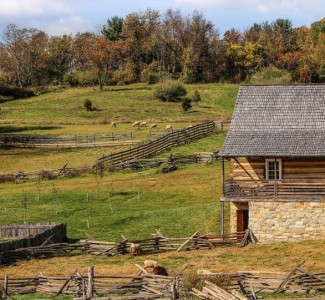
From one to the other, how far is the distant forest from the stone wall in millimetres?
75186

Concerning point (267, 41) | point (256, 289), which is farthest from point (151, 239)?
point (267, 41)

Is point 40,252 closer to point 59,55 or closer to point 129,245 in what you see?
point 129,245

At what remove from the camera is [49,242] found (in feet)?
131

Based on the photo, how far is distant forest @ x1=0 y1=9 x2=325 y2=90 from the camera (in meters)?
119

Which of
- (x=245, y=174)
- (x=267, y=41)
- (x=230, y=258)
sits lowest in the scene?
(x=230, y=258)

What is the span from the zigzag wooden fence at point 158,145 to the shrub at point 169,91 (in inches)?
1051

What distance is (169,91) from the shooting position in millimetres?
101438

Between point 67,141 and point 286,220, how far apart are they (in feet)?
120

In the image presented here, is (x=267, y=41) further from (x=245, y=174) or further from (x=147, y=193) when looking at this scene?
(x=245, y=174)

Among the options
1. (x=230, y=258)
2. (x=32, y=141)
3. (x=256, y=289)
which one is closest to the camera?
(x=256, y=289)

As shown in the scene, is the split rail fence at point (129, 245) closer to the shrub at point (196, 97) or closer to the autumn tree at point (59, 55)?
the shrub at point (196, 97)

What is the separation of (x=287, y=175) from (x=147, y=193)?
1379 cm

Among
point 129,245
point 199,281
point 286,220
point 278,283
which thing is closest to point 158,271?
point 199,281

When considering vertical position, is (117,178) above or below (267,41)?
below
